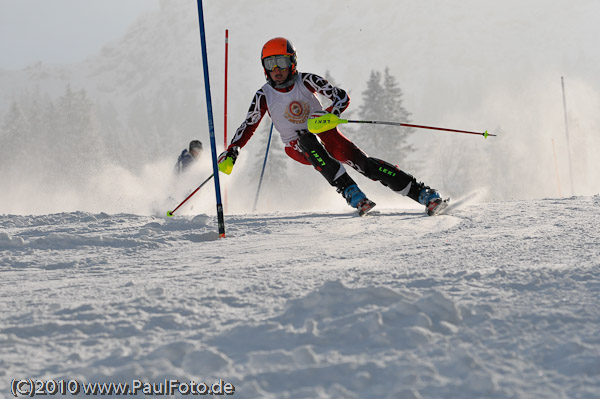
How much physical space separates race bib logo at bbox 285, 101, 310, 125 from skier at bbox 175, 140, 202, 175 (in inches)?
171

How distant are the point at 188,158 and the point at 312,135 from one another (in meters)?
4.70

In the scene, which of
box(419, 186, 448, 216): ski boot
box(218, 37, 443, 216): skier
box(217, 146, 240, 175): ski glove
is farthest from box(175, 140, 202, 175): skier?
box(419, 186, 448, 216): ski boot

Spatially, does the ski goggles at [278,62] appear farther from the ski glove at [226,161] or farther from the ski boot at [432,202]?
the ski boot at [432,202]

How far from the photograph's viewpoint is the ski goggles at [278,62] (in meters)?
5.20

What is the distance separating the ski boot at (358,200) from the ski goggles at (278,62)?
1.37 meters

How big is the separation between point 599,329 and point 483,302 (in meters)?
0.37

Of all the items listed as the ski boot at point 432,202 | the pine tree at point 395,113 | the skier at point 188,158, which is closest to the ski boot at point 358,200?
the ski boot at point 432,202

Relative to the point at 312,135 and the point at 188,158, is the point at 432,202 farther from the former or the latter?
the point at 188,158

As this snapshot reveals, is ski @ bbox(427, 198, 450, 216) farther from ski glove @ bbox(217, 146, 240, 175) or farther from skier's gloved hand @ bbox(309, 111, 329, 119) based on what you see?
ski glove @ bbox(217, 146, 240, 175)

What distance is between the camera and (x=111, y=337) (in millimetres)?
1699

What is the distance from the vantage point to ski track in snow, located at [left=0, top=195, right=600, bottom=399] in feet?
4.54

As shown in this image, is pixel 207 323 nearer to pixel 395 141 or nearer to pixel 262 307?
pixel 262 307

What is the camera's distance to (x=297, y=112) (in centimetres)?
545


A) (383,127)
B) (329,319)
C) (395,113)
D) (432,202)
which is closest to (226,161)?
(432,202)
